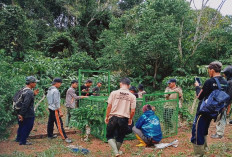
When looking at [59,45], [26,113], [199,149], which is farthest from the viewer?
[59,45]

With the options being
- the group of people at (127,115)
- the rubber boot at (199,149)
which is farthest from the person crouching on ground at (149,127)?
the rubber boot at (199,149)

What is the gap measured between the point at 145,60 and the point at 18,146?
9.43m

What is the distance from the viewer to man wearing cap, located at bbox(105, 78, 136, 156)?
13.8 ft

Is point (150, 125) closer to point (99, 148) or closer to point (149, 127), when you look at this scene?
point (149, 127)

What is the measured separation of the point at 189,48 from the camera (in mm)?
13750

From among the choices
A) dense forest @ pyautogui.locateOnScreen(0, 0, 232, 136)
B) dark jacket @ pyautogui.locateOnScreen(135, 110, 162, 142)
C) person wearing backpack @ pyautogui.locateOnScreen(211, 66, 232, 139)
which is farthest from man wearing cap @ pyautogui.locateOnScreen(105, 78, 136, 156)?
dense forest @ pyautogui.locateOnScreen(0, 0, 232, 136)

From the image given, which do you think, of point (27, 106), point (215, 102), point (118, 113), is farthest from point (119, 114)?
point (27, 106)

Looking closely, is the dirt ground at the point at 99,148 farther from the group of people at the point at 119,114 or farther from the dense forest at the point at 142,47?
the dense forest at the point at 142,47

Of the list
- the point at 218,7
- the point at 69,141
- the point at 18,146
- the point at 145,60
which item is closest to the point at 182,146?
the point at 69,141

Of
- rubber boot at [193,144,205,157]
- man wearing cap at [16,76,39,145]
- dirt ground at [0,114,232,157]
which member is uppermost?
man wearing cap at [16,76,39,145]

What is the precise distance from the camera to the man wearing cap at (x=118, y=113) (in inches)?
166

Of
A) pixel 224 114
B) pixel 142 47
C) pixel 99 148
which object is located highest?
pixel 142 47

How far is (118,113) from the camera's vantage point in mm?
4203

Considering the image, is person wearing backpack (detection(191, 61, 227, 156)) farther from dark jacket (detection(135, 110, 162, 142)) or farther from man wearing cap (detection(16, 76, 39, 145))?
man wearing cap (detection(16, 76, 39, 145))
